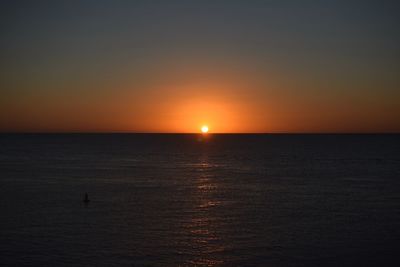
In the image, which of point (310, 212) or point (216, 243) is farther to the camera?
point (310, 212)

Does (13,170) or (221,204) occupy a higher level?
(13,170)

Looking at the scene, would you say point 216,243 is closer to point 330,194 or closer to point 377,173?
point 330,194

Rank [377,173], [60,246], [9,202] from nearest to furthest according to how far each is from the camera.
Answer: [60,246] < [9,202] < [377,173]

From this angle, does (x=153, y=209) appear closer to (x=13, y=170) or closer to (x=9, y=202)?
(x=9, y=202)

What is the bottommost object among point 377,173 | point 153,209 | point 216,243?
point 216,243

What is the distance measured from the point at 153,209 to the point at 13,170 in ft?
171

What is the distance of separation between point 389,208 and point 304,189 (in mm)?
17498

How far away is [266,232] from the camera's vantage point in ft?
131

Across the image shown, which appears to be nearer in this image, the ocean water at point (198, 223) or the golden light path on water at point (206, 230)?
the golden light path on water at point (206, 230)

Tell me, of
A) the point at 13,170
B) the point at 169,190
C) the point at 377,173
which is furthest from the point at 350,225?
the point at 13,170

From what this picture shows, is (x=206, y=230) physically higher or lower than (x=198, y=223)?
lower

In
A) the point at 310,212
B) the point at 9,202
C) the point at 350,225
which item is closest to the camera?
the point at 350,225

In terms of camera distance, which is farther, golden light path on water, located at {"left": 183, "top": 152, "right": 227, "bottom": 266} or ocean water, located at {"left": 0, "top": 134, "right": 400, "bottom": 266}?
ocean water, located at {"left": 0, "top": 134, "right": 400, "bottom": 266}

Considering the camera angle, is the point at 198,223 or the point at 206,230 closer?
the point at 206,230
